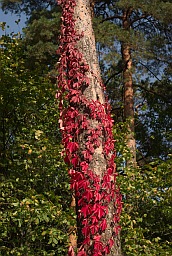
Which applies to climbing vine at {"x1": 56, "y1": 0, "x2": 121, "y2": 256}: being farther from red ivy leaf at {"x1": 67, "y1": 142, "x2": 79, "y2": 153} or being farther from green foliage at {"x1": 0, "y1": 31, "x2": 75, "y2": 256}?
green foliage at {"x1": 0, "y1": 31, "x2": 75, "y2": 256}

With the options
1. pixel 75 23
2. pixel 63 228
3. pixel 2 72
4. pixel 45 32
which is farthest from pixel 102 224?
pixel 45 32

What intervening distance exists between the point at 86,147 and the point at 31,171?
3.67m

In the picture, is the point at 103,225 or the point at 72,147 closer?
the point at 103,225

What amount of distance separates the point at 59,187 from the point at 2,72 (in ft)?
7.01

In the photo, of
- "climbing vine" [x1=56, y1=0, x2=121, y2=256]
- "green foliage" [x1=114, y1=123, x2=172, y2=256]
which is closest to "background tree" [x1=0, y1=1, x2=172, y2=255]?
"green foliage" [x1=114, y1=123, x2=172, y2=256]

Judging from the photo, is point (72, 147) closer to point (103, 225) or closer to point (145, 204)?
point (103, 225)

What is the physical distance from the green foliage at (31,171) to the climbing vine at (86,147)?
2.25 m

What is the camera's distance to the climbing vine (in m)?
2.99

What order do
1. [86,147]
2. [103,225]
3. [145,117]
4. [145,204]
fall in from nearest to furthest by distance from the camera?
1. [103,225]
2. [86,147]
3. [145,204]
4. [145,117]

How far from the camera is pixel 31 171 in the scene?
670 centimetres

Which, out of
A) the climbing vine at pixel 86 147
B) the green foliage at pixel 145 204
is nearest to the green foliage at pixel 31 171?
the green foliage at pixel 145 204

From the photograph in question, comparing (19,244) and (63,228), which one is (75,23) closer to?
(63,228)

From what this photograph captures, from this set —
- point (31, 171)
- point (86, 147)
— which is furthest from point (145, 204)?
point (86, 147)

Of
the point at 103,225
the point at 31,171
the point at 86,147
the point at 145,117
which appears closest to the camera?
the point at 103,225
